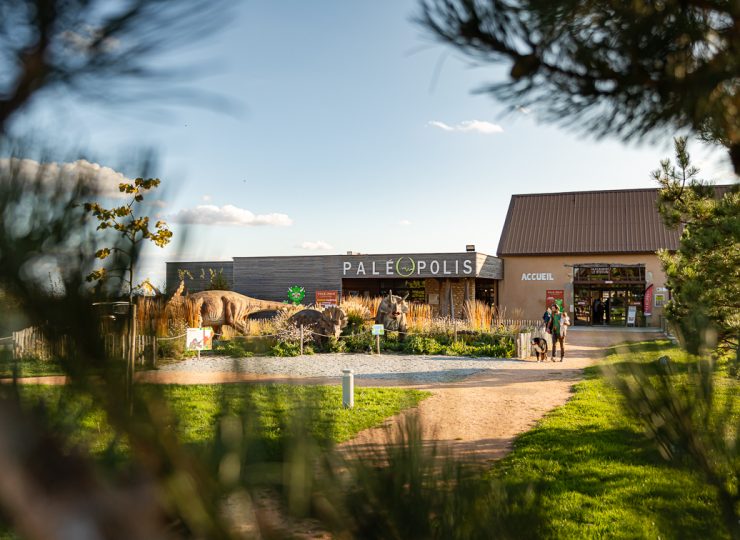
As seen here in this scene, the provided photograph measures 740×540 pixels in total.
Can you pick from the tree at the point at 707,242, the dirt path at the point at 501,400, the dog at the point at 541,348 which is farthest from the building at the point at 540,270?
the tree at the point at 707,242

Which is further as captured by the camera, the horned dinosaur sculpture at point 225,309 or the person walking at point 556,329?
the horned dinosaur sculpture at point 225,309

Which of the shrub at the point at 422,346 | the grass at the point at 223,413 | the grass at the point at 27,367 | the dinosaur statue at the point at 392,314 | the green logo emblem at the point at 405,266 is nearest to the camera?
the grass at the point at 223,413

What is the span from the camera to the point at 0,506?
A: 84 cm

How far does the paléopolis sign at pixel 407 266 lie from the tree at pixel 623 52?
27380mm

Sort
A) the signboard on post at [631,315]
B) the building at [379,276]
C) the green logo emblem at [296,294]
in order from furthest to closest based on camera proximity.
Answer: the green logo emblem at [296,294] < the signboard on post at [631,315] < the building at [379,276]

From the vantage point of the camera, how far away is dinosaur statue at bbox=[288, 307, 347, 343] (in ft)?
60.7

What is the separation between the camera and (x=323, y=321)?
1880 cm

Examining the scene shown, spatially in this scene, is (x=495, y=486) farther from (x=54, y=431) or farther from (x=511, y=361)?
(x=511, y=361)

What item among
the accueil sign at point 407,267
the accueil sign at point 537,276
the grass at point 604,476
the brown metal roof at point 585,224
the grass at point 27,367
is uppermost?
the brown metal roof at point 585,224

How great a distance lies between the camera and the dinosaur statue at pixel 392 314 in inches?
777

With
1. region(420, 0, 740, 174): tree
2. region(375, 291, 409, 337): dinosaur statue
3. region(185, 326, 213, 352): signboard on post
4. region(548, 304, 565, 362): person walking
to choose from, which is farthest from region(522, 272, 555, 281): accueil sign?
region(420, 0, 740, 174): tree

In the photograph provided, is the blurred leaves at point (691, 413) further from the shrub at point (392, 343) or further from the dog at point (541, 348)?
the shrub at point (392, 343)

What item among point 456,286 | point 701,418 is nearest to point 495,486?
point 701,418

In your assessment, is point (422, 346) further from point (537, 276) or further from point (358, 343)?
point (537, 276)
